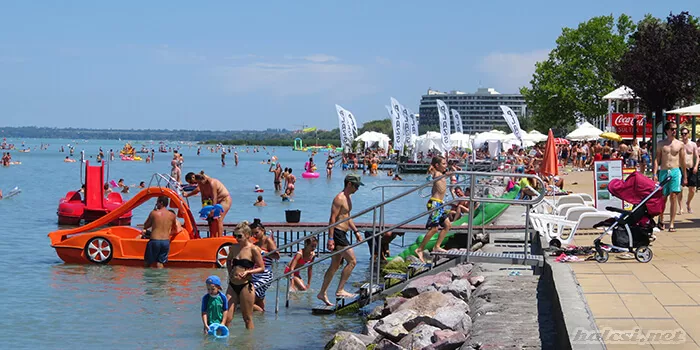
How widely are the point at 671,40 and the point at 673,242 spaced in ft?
105

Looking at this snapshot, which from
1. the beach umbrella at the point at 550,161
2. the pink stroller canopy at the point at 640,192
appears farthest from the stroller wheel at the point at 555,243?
the beach umbrella at the point at 550,161

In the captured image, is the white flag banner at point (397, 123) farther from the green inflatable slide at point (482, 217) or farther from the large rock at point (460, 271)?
the large rock at point (460, 271)

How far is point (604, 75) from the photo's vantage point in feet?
224

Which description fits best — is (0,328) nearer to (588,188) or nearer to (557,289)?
(557,289)

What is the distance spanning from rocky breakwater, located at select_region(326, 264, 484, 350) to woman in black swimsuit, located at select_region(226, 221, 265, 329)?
1206 mm

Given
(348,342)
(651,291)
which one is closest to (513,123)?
(348,342)

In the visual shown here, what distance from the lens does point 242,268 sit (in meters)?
10.1

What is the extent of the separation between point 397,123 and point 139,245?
3676cm

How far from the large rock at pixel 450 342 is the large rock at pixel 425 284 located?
2709 mm

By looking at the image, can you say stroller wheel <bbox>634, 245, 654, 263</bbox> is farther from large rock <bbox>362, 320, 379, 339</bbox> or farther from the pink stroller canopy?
large rock <bbox>362, 320, 379, 339</bbox>

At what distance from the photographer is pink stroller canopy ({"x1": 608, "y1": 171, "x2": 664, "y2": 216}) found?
1071cm

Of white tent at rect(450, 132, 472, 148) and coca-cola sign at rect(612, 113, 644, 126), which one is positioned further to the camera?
white tent at rect(450, 132, 472, 148)

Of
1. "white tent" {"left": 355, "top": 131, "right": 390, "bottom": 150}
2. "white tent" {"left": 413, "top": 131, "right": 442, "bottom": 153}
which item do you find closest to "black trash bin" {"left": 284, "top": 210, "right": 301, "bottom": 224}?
"white tent" {"left": 413, "top": 131, "right": 442, "bottom": 153}

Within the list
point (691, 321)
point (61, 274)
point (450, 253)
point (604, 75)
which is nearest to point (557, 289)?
point (691, 321)
